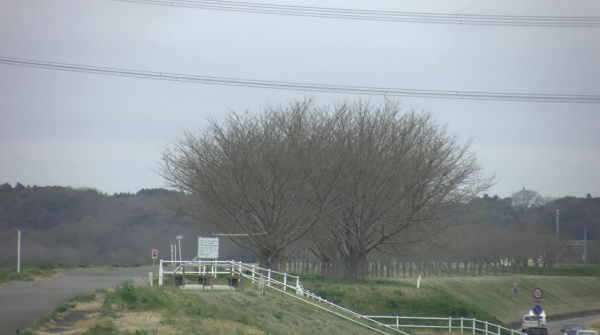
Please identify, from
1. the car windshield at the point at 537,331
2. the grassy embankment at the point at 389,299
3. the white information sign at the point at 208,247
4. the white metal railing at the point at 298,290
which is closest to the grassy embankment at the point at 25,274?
the white metal railing at the point at 298,290

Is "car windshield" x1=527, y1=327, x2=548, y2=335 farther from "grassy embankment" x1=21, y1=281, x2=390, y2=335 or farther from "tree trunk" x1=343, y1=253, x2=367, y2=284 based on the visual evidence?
"tree trunk" x1=343, y1=253, x2=367, y2=284

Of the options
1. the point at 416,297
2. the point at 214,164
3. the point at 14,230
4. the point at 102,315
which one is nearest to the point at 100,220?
the point at 14,230

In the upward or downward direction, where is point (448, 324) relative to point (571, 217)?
downward

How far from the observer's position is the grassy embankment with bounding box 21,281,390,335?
14461 mm

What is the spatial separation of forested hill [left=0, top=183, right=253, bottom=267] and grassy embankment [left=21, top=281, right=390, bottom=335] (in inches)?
635

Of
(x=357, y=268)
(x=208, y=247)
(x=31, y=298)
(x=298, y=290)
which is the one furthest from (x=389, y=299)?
(x=31, y=298)

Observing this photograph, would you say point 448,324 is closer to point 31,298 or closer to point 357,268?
point 357,268

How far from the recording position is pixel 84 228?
151ft

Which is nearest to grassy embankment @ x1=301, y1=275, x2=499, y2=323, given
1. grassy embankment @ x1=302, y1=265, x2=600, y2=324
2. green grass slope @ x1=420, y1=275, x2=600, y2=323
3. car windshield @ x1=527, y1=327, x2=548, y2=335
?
grassy embankment @ x1=302, y1=265, x2=600, y2=324

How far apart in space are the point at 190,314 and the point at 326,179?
784 inches

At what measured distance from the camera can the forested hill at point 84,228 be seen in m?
38.8

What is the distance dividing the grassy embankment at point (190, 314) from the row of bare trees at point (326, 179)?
982 centimetres

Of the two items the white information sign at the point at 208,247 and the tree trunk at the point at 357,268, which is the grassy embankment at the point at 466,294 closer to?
the tree trunk at the point at 357,268

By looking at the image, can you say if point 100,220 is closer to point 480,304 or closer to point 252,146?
point 252,146
